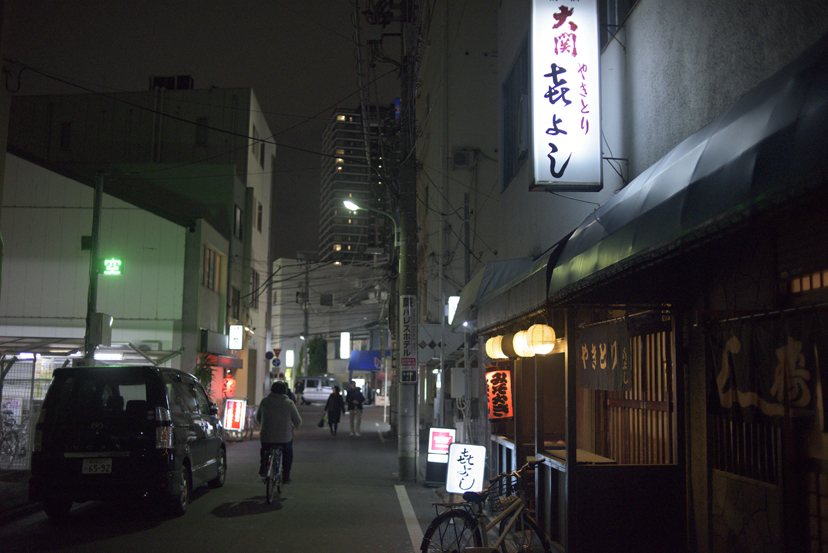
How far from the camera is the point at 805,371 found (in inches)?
184

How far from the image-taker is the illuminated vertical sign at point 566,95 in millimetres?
7742

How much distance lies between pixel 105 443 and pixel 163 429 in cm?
78

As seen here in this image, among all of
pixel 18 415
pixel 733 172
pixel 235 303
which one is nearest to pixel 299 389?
pixel 235 303

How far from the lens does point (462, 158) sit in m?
27.3

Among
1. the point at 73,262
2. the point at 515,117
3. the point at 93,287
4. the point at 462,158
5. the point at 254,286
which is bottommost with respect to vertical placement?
the point at 93,287

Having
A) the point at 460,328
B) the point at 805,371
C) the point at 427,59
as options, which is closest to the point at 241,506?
the point at 460,328

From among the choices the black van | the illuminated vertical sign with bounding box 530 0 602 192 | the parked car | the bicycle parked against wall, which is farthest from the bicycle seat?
the parked car

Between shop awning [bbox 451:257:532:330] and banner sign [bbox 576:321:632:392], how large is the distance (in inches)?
127

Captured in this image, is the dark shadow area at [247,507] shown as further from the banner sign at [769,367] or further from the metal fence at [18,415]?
the banner sign at [769,367]

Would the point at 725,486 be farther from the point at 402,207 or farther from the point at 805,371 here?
the point at 402,207

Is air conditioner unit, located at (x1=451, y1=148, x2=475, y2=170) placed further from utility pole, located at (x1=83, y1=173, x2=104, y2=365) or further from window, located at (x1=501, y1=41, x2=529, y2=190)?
utility pole, located at (x1=83, y1=173, x2=104, y2=365)

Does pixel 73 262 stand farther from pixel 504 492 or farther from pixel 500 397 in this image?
pixel 504 492

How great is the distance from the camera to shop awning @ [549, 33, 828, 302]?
10.5 ft

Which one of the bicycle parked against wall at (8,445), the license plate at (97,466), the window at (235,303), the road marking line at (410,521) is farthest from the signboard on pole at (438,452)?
the window at (235,303)
